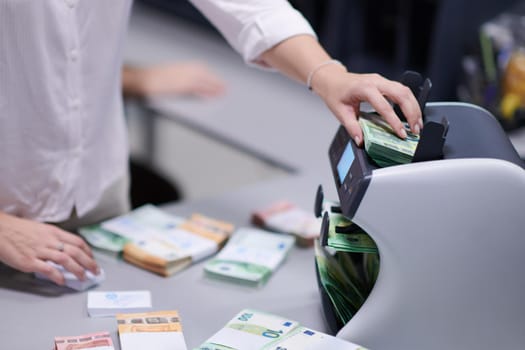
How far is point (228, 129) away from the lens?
6.72ft

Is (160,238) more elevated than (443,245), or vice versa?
(443,245)

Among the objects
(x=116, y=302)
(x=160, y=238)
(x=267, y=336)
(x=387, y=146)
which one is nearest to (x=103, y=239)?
(x=160, y=238)

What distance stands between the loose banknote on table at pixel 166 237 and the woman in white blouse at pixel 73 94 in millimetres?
90

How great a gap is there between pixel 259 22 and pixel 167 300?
1.60ft

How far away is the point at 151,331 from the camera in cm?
110

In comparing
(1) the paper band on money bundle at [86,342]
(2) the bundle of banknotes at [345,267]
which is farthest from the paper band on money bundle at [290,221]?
(1) the paper band on money bundle at [86,342]

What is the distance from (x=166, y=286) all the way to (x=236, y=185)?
53.1 inches

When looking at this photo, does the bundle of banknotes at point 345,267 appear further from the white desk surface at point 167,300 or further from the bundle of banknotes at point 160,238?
the bundle of banknotes at point 160,238

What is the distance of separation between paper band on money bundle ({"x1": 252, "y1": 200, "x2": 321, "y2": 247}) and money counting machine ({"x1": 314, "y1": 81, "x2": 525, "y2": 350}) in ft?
1.17

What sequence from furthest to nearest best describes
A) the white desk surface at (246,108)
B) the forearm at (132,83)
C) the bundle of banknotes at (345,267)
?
1. the forearm at (132,83)
2. the white desk surface at (246,108)
3. the bundle of banknotes at (345,267)

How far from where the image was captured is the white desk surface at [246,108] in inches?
75.9

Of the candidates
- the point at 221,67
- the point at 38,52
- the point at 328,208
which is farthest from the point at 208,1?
the point at 221,67

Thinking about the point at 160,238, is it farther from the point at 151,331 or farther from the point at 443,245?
the point at 443,245

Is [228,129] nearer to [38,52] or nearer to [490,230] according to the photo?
[38,52]
